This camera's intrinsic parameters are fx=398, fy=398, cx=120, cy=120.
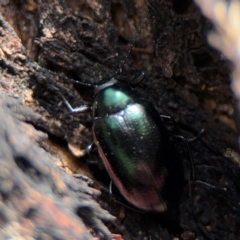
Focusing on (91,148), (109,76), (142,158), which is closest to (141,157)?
(142,158)

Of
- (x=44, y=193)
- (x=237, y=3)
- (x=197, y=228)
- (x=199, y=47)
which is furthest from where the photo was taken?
(x=199, y=47)

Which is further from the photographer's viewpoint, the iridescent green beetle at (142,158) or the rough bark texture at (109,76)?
the iridescent green beetle at (142,158)

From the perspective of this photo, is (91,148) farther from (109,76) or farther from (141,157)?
(109,76)

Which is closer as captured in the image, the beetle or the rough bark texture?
the rough bark texture

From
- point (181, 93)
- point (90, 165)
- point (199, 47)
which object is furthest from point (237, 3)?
point (90, 165)

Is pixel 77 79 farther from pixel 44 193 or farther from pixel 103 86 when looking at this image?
pixel 44 193
